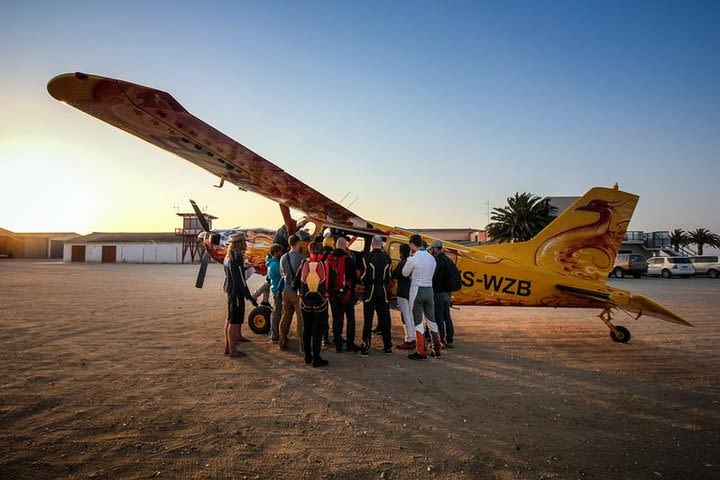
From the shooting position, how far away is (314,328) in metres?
6.12

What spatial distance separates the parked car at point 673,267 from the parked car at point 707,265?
1.92 metres

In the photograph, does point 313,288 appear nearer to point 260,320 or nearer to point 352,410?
point 352,410

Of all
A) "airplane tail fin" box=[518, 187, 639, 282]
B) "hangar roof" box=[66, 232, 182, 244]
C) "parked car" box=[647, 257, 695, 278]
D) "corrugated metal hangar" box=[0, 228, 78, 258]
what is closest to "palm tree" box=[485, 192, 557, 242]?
"parked car" box=[647, 257, 695, 278]

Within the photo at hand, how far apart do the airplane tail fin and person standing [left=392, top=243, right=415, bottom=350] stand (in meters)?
3.25

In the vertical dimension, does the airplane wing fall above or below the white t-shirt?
above

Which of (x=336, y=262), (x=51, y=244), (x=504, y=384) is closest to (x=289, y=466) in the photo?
(x=504, y=384)

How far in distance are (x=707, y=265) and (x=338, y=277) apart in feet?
136

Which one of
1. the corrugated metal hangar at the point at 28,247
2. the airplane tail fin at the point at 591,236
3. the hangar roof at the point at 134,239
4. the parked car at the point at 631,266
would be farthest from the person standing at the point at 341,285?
the corrugated metal hangar at the point at 28,247

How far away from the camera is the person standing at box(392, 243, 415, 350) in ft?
23.2

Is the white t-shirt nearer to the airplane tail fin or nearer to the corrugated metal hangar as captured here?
the airplane tail fin

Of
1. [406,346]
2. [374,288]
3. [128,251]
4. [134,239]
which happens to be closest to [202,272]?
[374,288]

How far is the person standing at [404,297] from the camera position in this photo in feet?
23.2

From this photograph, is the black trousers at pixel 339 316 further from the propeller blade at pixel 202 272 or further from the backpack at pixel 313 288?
the propeller blade at pixel 202 272

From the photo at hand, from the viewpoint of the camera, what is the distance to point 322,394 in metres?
4.84
